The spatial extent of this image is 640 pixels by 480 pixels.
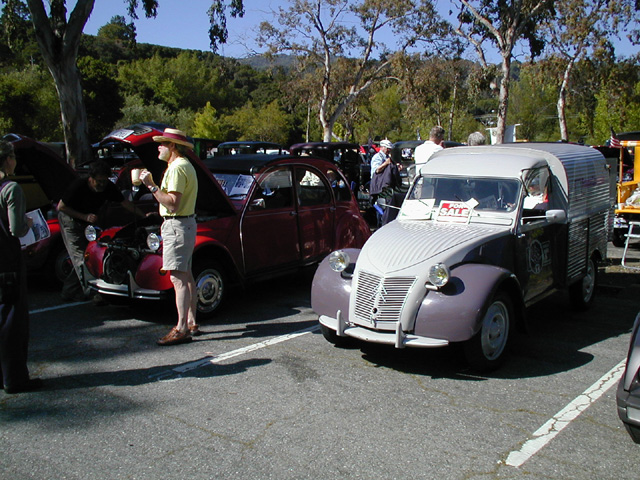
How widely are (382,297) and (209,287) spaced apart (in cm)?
249

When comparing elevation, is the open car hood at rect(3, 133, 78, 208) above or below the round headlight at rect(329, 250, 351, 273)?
above

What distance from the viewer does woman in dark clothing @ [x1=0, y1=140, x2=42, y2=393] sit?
4.57m

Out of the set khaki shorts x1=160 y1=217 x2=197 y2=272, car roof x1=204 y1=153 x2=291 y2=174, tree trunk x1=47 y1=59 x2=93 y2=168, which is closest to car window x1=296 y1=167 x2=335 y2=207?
car roof x1=204 y1=153 x2=291 y2=174

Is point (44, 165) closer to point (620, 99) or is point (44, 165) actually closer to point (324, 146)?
point (324, 146)

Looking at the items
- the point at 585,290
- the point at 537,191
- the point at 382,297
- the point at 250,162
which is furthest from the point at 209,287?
the point at 585,290

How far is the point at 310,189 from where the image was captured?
825 cm

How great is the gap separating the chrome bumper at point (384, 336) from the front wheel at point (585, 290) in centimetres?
320

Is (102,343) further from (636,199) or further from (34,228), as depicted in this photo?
(636,199)

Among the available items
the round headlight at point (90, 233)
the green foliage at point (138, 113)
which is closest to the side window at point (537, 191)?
the round headlight at point (90, 233)

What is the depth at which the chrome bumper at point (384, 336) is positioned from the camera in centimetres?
486

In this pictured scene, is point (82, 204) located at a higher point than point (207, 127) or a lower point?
lower

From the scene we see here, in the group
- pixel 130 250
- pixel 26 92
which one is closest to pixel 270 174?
pixel 130 250

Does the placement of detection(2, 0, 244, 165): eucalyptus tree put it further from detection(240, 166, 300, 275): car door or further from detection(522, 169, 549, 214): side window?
detection(522, 169, 549, 214): side window

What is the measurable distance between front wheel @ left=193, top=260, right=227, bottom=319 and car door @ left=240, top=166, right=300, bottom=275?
47 centimetres
